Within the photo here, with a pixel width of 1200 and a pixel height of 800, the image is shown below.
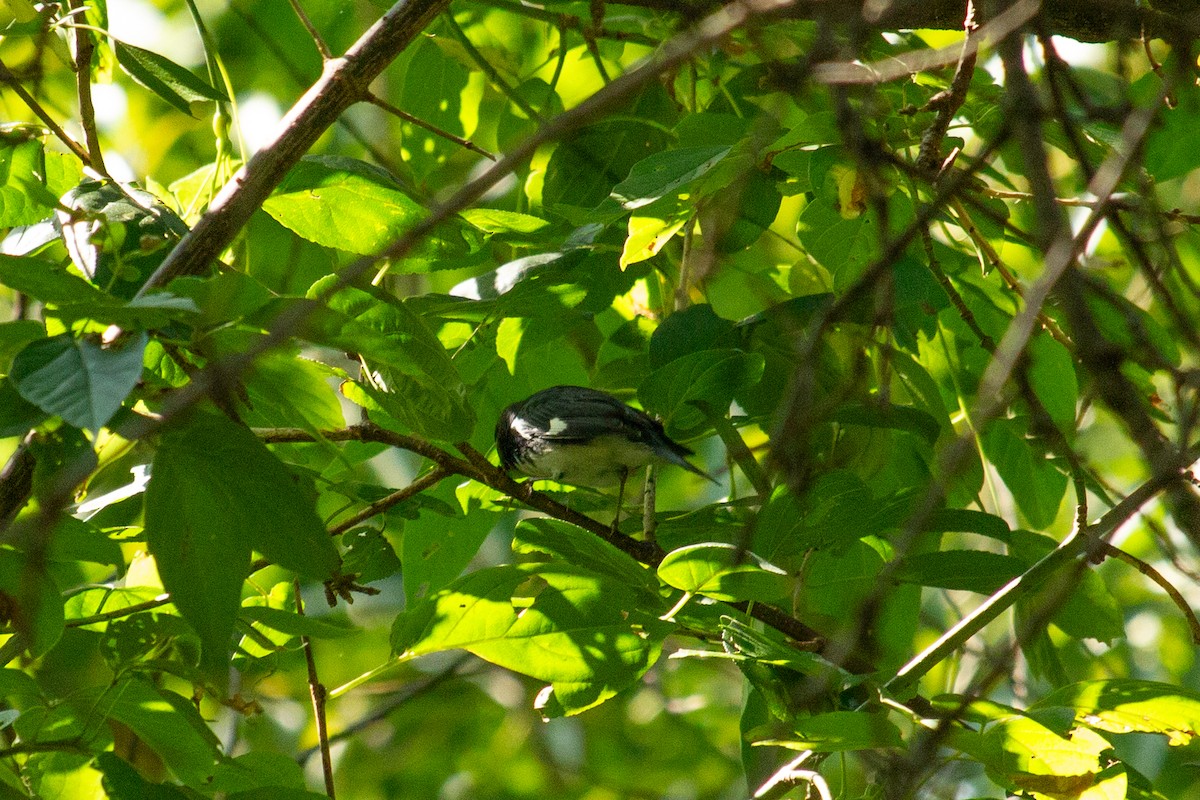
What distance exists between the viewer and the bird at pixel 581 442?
2.69 metres

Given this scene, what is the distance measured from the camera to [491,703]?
542cm

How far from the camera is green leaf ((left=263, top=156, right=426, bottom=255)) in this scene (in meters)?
1.67

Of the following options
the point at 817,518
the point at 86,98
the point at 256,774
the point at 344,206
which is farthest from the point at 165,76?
the point at 817,518

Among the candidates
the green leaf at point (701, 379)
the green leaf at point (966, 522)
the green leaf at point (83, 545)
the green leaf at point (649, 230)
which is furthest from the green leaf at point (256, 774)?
the green leaf at point (966, 522)

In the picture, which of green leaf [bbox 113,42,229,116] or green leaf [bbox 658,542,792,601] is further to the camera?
green leaf [bbox 113,42,229,116]

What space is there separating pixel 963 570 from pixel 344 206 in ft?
3.37

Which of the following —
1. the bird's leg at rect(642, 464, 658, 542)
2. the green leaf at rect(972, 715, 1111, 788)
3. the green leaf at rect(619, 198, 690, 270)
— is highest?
the green leaf at rect(619, 198, 690, 270)

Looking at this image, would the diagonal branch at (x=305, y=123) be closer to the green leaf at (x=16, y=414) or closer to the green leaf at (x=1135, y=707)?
the green leaf at (x=16, y=414)

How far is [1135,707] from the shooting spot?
135cm

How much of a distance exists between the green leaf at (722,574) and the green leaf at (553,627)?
0.08 m

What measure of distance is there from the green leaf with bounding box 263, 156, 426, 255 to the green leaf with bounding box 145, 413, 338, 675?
54 cm

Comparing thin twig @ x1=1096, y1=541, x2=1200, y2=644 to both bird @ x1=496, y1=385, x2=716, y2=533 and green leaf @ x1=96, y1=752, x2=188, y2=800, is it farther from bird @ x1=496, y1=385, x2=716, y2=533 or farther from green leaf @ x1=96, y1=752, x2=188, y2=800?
green leaf @ x1=96, y1=752, x2=188, y2=800

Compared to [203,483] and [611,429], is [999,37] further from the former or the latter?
[611,429]

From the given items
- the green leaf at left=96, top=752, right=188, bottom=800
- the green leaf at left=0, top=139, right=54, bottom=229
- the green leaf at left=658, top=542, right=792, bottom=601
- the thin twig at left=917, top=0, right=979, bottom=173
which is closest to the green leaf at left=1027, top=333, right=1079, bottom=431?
the thin twig at left=917, top=0, right=979, bottom=173
